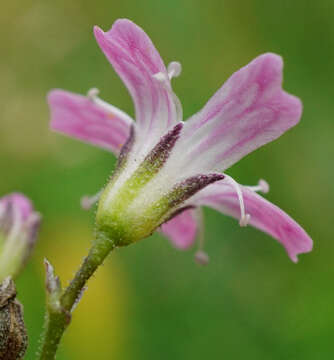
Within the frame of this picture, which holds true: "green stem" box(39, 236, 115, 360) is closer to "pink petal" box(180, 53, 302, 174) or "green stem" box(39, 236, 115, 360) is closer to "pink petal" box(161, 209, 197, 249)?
"pink petal" box(180, 53, 302, 174)

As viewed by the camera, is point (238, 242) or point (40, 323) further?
point (238, 242)

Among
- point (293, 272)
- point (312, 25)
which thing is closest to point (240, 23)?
point (312, 25)

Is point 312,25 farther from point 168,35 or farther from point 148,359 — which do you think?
point 148,359

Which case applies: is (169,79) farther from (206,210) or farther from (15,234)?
(206,210)

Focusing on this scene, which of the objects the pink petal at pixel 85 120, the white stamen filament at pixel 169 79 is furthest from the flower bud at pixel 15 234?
the white stamen filament at pixel 169 79

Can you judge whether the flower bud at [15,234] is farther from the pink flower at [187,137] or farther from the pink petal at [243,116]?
the pink petal at [243,116]

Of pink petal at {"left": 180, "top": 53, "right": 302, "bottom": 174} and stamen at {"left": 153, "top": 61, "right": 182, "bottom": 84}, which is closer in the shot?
pink petal at {"left": 180, "top": 53, "right": 302, "bottom": 174}

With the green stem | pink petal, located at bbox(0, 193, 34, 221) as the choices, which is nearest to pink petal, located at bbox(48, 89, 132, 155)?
pink petal, located at bbox(0, 193, 34, 221)

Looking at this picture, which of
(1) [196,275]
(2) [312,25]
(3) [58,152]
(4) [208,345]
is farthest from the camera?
(2) [312,25]
